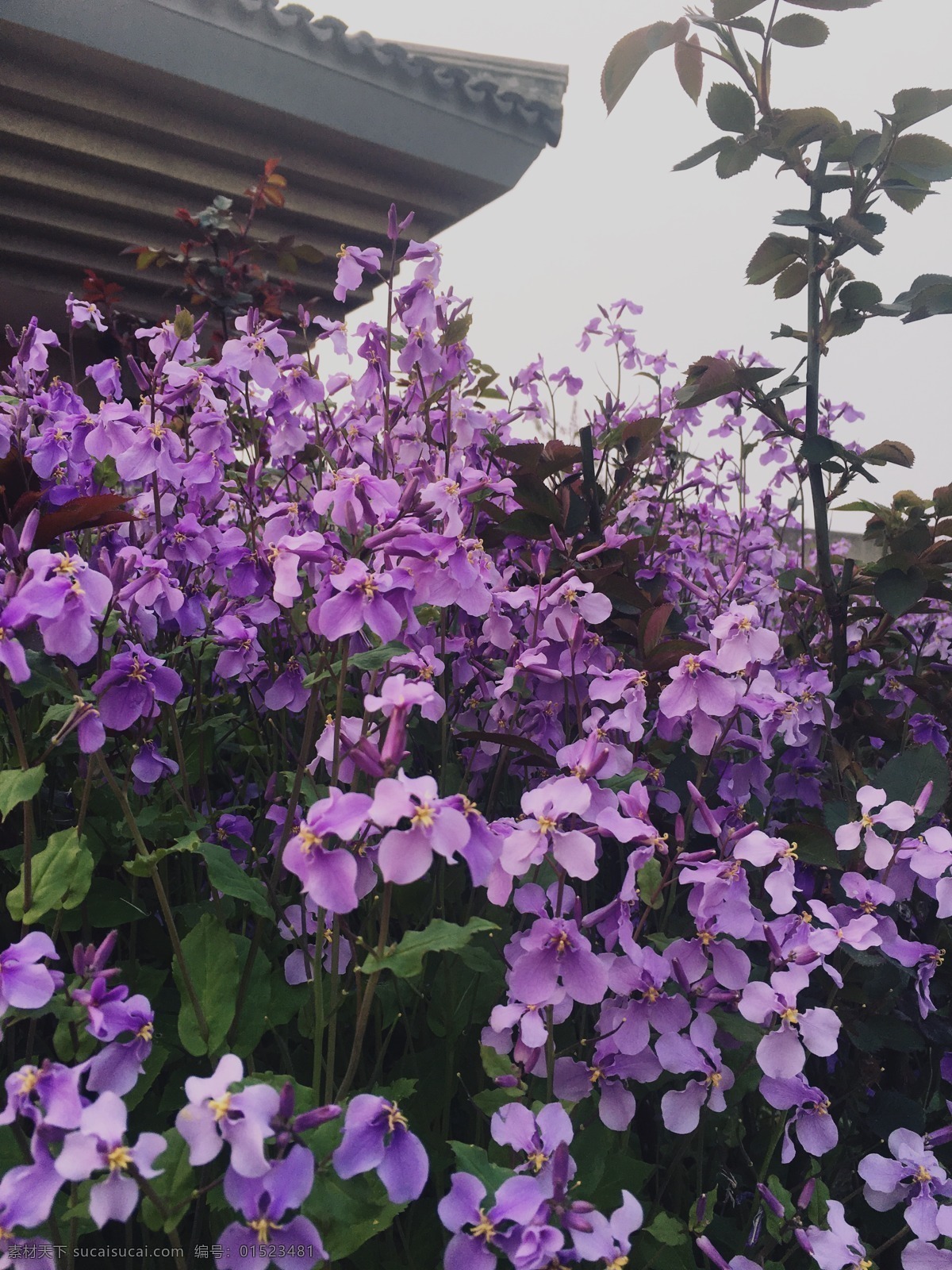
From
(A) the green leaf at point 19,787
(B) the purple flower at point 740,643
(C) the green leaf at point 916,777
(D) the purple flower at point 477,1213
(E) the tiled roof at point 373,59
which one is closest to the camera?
(D) the purple flower at point 477,1213

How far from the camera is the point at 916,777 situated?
125cm

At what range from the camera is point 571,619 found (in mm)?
1234

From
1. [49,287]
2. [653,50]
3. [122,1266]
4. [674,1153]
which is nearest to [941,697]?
[674,1153]

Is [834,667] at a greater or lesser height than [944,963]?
greater

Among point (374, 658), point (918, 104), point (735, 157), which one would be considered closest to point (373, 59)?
point (735, 157)

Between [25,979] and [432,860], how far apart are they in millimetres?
365

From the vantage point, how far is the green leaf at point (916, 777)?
1.23 m

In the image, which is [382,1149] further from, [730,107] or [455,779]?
[730,107]

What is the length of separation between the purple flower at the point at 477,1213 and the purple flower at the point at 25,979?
0.35 m

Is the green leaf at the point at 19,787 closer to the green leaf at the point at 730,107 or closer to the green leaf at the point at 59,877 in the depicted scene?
the green leaf at the point at 59,877

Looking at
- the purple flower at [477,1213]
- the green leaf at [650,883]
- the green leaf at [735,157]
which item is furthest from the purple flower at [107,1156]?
the green leaf at [735,157]

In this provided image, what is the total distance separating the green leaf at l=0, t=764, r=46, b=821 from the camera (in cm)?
86

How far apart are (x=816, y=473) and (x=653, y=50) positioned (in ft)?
2.27

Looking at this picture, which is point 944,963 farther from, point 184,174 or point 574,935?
point 184,174
